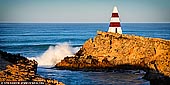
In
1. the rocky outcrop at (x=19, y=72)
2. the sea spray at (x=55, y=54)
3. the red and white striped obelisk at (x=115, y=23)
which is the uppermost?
the red and white striped obelisk at (x=115, y=23)

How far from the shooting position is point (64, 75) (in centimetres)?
617

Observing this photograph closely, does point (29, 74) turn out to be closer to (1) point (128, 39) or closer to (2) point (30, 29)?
(2) point (30, 29)

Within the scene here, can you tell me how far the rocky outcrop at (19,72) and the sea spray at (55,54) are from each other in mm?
375

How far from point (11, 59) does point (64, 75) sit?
0.69 m

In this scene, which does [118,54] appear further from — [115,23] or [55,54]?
[55,54]

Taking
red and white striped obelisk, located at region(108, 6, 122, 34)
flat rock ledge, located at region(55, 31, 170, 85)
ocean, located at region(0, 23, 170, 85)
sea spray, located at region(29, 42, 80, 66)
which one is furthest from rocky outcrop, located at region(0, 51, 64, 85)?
red and white striped obelisk, located at region(108, 6, 122, 34)

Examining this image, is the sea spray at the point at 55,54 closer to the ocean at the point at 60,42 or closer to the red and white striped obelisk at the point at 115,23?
the ocean at the point at 60,42

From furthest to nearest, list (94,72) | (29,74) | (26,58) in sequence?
(94,72) < (26,58) < (29,74)

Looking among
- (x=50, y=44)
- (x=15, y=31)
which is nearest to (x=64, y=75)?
(x=50, y=44)

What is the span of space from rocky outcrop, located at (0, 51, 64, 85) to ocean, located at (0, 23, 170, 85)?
218mm

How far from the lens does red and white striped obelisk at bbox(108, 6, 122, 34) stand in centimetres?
609

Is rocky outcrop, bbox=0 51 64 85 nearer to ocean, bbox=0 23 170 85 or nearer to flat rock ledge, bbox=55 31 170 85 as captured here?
ocean, bbox=0 23 170 85

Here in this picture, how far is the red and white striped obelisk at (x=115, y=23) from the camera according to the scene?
6090mm

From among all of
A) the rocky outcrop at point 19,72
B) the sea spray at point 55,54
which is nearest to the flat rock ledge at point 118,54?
the sea spray at point 55,54
